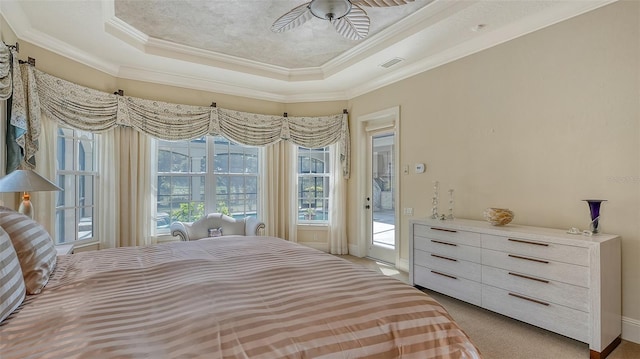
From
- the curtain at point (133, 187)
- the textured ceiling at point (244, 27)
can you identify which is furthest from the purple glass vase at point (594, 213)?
the curtain at point (133, 187)

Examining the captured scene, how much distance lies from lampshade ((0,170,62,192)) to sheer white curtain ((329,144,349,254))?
3800mm

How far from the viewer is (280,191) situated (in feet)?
17.9

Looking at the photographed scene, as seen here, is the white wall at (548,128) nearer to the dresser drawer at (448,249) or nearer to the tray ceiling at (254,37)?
the tray ceiling at (254,37)

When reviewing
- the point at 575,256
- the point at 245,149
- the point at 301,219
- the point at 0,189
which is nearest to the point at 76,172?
the point at 0,189

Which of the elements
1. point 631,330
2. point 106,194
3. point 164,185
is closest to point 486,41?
point 631,330

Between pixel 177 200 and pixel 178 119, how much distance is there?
3.96 ft

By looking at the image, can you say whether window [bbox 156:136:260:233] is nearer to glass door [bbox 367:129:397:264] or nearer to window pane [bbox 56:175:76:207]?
window pane [bbox 56:175:76:207]

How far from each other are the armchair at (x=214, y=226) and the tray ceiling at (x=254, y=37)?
2.03 meters

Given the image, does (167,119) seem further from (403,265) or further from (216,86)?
(403,265)

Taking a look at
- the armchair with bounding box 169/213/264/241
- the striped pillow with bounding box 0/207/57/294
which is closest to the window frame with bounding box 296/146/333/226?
the armchair with bounding box 169/213/264/241

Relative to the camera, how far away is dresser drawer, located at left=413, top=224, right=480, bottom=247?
303 cm

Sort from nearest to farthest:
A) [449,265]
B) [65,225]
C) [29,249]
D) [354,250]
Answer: [29,249] < [449,265] < [65,225] < [354,250]

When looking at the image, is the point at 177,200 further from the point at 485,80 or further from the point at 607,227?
the point at 607,227

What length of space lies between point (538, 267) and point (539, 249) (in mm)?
147
